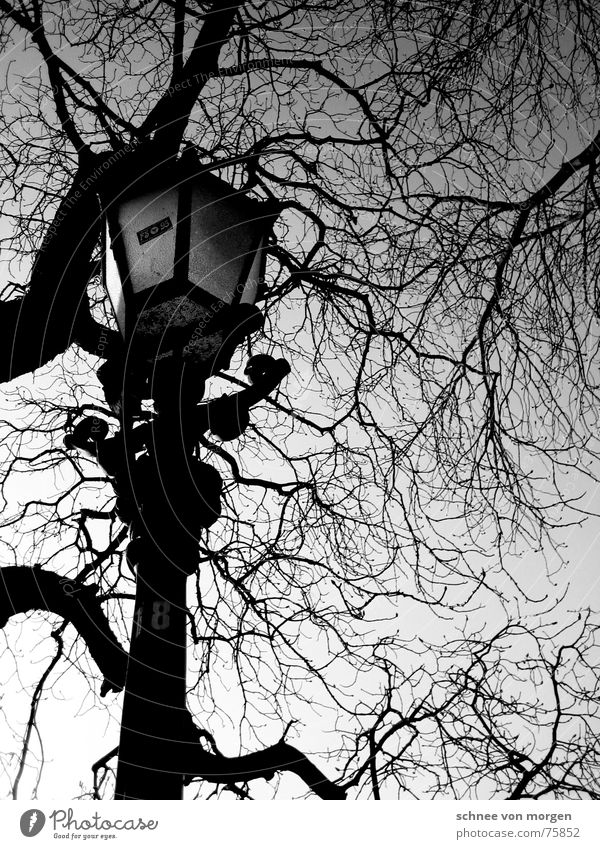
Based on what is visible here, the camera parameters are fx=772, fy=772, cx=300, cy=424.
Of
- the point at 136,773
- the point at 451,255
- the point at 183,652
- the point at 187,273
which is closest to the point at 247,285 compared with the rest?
the point at 187,273

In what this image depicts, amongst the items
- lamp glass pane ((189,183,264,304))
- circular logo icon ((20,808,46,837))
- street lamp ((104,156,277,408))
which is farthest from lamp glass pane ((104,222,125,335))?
circular logo icon ((20,808,46,837))

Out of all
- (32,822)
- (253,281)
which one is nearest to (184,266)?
(253,281)

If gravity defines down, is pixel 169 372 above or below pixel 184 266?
below

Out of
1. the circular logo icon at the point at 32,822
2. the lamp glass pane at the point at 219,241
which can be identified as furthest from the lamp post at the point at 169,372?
the circular logo icon at the point at 32,822

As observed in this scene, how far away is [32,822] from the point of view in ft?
7.07

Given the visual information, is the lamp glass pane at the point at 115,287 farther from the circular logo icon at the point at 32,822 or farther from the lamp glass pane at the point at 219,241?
the circular logo icon at the point at 32,822

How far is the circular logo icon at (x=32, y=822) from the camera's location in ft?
6.97

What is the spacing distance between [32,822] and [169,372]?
1314 mm

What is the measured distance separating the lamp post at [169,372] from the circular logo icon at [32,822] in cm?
50

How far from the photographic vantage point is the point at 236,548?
3.80 meters

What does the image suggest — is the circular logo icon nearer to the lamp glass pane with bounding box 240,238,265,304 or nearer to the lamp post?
the lamp post

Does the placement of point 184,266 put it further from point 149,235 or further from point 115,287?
point 115,287

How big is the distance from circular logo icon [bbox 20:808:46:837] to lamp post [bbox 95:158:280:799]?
0.50m

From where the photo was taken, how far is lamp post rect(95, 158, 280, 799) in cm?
184
